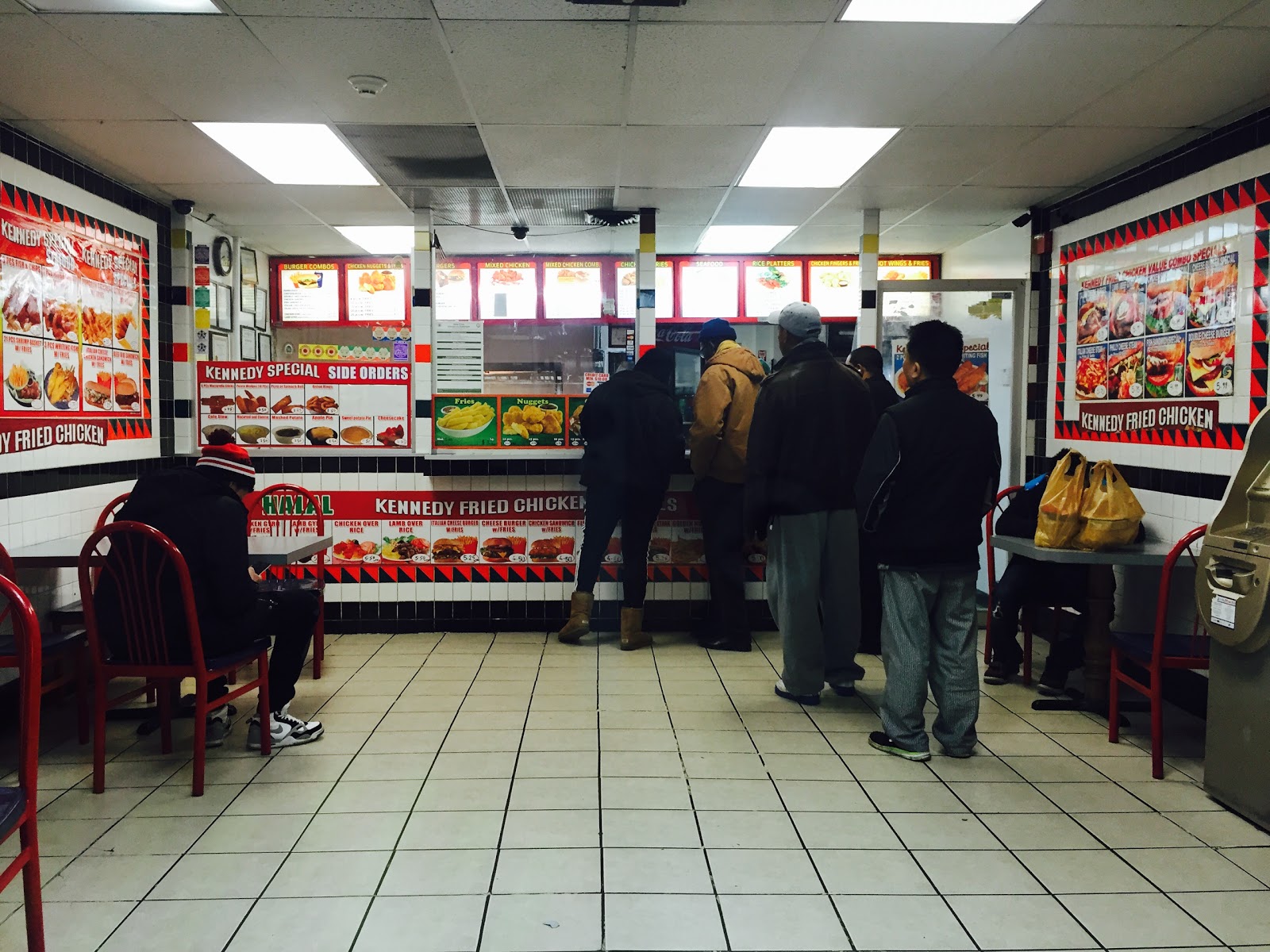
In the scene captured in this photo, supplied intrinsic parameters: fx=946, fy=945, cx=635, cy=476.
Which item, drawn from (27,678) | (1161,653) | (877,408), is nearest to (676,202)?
(877,408)

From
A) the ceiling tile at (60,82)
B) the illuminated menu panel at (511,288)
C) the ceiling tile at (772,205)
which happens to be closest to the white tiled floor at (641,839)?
the ceiling tile at (60,82)

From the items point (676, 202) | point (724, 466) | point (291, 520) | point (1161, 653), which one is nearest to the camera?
point (1161, 653)

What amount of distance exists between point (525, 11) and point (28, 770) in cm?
272

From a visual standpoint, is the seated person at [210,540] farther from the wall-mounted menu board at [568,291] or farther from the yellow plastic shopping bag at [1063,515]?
the wall-mounted menu board at [568,291]

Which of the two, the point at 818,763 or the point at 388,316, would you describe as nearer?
the point at 818,763

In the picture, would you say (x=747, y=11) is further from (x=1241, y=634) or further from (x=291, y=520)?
(x=291, y=520)

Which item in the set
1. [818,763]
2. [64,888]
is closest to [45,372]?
[64,888]

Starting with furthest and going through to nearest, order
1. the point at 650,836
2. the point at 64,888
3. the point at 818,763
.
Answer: the point at 818,763 < the point at 650,836 < the point at 64,888

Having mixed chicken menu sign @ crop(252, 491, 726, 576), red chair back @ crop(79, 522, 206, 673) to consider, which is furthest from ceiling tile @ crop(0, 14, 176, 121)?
mixed chicken menu sign @ crop(252, 491, 726, 576)

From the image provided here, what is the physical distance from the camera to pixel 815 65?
377 centimetres

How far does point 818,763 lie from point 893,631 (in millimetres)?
594

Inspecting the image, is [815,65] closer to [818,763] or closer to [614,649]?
[818,763]

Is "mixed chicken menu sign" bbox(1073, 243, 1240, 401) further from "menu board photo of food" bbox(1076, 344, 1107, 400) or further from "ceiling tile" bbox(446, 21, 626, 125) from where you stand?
"ceiling tile" bbox(446, 21, 626, 125)

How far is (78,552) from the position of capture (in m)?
3.98
